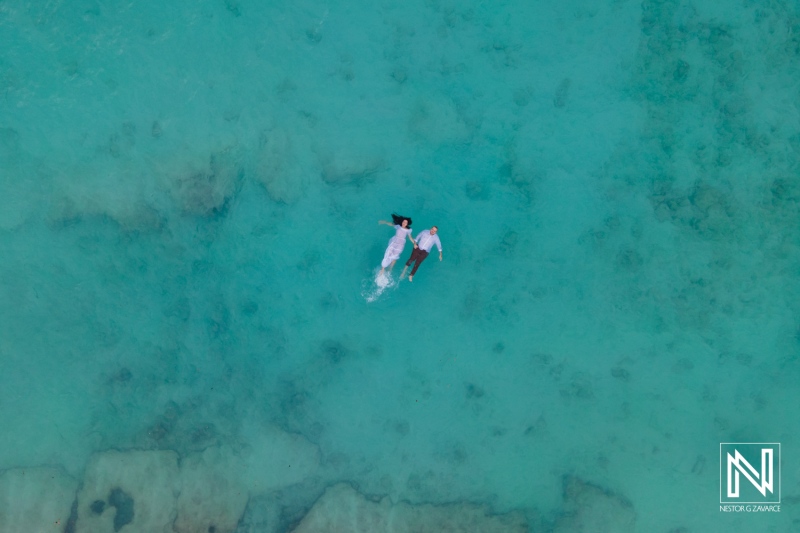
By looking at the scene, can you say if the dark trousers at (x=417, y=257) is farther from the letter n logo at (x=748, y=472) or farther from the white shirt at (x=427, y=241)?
the letter n logo at (x=748, y=472)

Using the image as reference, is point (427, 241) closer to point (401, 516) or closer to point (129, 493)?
point (401, 516)

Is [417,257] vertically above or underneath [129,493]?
above

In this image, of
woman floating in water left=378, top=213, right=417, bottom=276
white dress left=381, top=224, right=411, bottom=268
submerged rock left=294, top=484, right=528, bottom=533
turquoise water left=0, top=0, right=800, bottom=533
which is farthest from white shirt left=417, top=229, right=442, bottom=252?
submerged rock left=294, top=484, right=528, bottom=533

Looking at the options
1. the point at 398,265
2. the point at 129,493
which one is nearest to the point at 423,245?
the point at 398,265

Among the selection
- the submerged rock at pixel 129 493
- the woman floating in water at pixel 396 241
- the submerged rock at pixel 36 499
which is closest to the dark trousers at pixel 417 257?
the woman floating in water at pixel 396 241

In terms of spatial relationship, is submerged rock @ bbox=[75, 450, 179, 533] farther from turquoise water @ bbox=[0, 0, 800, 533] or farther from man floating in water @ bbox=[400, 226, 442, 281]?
man floating in water @ bbox=[400, 226, 442, 281]

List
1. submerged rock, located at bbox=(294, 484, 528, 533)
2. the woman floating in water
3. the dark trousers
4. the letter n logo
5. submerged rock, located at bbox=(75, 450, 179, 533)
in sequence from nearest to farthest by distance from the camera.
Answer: the woman floating in water → the dark trousers → submerged rock, located at bbox=(75, 450, 179, 533) → submerged rock, located at bbox=(294, 484, 528, 533) → the letter n logo

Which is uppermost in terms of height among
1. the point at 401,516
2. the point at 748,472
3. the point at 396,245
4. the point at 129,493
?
the point at 396,245
